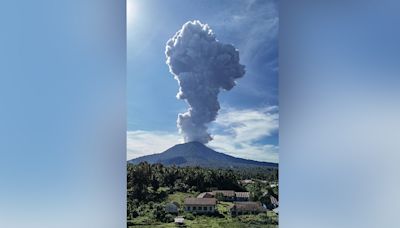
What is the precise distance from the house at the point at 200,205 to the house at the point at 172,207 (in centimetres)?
6

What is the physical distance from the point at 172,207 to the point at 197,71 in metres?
0.88

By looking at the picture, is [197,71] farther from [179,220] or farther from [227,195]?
[179,220]

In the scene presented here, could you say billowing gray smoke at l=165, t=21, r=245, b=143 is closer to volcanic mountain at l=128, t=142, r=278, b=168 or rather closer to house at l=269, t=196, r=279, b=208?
volcanic mountain at l=128, t=142, r=278, b=168

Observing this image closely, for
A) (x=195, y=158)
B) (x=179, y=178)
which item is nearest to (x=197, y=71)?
(x=195, y=158)

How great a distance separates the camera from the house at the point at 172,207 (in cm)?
234

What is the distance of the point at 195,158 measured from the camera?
234 centimetres

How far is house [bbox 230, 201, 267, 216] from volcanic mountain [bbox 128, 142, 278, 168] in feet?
0.80

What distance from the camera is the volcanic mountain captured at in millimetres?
2332

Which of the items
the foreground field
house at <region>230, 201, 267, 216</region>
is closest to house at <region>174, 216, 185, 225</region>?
the foreground field

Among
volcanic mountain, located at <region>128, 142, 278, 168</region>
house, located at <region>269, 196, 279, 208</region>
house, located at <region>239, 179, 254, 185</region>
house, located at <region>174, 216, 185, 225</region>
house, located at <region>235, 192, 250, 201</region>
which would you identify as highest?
volcanic mountain, located at <region>128, 142, 278, 168</region>

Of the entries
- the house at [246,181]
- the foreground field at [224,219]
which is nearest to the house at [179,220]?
the foreground field at [224,219]

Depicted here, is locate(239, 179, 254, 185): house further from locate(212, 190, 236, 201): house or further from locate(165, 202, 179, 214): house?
locate(165, 202, 179, 214): house

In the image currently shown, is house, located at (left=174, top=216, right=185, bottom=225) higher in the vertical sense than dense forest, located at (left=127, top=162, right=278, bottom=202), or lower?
lower
